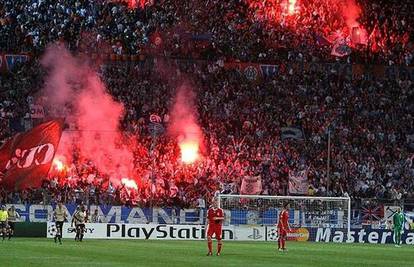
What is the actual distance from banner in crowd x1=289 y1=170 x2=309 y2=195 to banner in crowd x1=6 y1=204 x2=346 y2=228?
2329 millimetres

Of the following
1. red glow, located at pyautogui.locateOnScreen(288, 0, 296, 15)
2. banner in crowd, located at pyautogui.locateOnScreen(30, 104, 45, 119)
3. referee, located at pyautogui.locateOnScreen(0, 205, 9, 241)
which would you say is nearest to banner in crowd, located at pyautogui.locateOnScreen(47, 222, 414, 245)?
referee, located at pyautogui.locateOnScreen(0, 205, 9, 241)

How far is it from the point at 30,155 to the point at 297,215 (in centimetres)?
1310

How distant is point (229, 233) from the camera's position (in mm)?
52688

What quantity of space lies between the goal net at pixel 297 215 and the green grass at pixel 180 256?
8958mm

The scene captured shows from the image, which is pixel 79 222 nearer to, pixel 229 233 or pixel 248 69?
pixel 229 233

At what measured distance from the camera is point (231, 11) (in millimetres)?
66938

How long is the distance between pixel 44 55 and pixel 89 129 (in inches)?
225

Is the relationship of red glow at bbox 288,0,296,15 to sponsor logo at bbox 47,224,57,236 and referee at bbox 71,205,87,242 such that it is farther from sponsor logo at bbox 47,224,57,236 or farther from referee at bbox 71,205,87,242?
referee at bbox 71,205,87,242

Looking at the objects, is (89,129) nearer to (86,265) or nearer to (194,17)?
(194,17)

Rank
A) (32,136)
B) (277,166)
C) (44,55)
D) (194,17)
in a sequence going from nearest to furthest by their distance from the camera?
(32,136)
(277,166)
(44,55)
(194,17)

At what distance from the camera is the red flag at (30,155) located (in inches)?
2019

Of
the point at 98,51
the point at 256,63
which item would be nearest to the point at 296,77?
the point at 256,63

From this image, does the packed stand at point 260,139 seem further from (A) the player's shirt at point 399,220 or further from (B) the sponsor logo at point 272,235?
(A) the player's shirt at point 399,220

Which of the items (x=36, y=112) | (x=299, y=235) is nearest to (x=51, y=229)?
(x=36, y=112)
